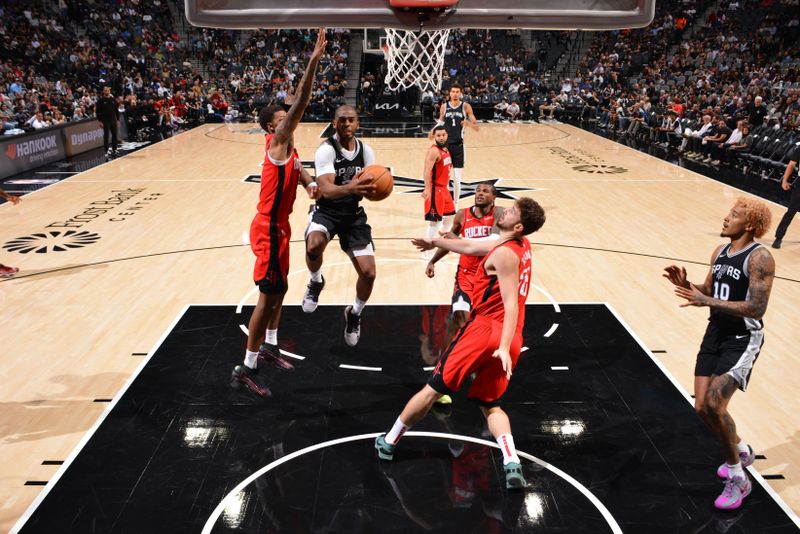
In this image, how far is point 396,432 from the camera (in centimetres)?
396

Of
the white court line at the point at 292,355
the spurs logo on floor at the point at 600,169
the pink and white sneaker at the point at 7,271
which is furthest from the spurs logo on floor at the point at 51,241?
the spurs logo on floor at the point at 600,169

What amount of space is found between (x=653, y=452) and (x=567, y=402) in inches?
28.7

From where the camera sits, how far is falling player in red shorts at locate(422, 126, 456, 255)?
7.65m

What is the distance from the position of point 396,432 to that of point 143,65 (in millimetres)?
24144

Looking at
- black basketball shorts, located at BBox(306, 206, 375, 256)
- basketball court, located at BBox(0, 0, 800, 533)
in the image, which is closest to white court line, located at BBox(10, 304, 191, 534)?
basketball court, located at BBox(0, 0, 800, 533)

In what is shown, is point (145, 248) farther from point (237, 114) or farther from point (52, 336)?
point (237, 114)

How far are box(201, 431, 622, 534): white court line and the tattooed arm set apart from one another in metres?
1.19

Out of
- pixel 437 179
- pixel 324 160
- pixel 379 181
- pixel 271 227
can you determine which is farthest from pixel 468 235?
pixel 437 179

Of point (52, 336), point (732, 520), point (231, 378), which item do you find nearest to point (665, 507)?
point (732, 520)

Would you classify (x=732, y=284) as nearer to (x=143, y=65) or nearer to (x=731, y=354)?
(x=731, y=354)

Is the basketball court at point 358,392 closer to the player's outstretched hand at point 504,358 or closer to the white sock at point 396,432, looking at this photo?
the white sock at point 396,432

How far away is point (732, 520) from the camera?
353 cm

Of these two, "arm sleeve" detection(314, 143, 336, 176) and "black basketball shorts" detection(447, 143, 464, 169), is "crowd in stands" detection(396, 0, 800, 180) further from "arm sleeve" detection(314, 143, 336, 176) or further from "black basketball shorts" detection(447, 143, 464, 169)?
"arm sleeve" detection(314, 143, 336, 176)

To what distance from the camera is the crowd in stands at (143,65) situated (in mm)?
19062
